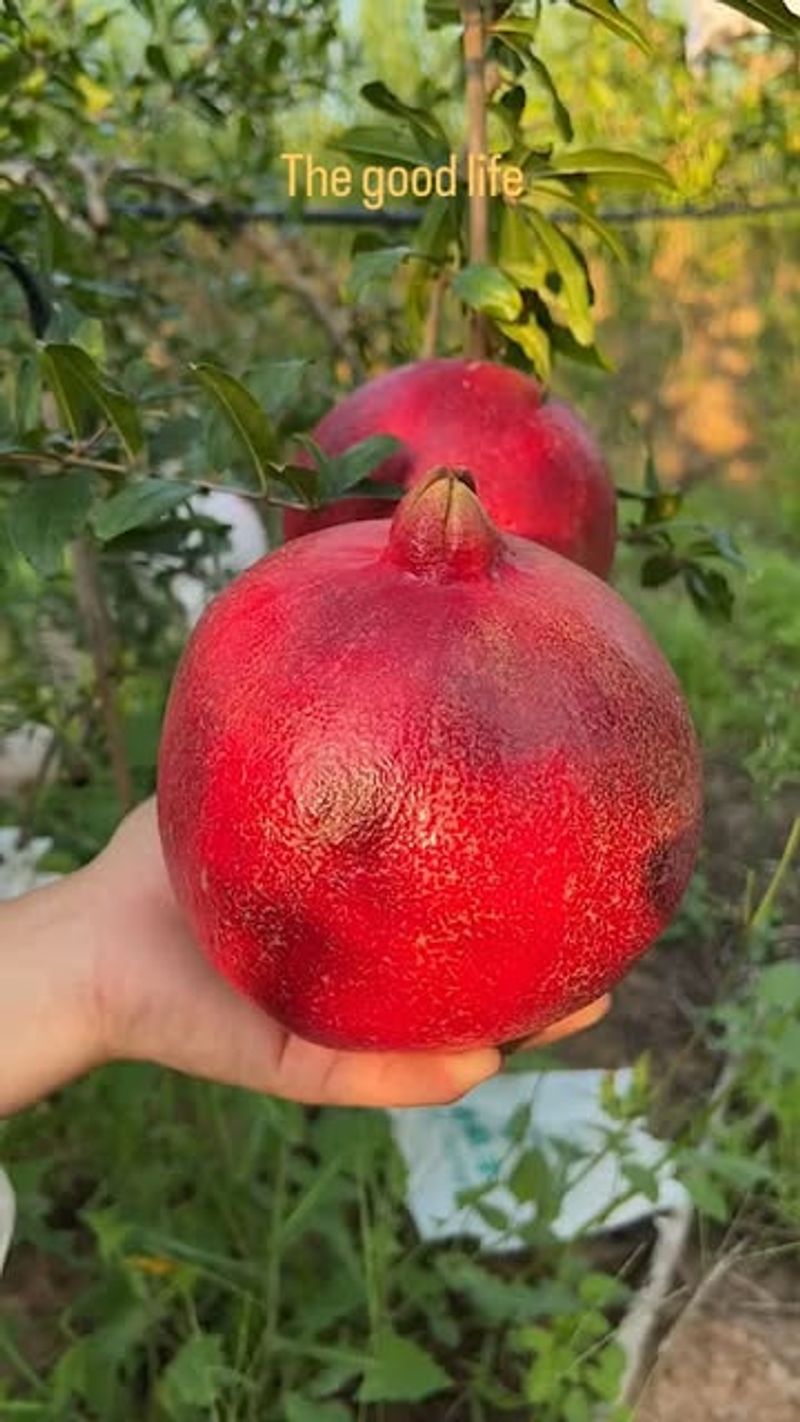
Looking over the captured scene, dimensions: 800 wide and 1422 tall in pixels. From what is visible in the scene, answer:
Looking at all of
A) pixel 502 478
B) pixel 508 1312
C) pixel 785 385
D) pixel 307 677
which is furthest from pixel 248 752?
pixel 785 385

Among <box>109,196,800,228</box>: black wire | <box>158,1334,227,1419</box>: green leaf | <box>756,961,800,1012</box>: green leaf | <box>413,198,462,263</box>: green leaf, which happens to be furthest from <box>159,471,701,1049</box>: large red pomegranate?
<box>109,196,800,228</box>: black wire

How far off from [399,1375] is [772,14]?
0.89m

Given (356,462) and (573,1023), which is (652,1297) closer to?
(573,1023)

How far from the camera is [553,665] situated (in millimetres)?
663

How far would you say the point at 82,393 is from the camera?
869mm

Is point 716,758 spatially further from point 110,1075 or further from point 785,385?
point 785,385

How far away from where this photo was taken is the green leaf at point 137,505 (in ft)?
2.78

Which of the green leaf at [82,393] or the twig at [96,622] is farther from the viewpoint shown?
the twig at [96,622]

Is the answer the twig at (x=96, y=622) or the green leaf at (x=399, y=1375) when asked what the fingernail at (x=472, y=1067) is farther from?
the twig at (x=96, y=622)

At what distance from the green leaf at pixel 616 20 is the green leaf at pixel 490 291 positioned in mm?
136

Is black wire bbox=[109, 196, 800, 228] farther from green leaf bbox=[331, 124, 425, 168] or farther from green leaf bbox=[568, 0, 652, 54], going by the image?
green leaf bbox=[568, 0, 652, 54]

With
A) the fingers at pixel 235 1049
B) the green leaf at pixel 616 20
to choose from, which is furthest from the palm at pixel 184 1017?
the green leaf at pixel 616 20

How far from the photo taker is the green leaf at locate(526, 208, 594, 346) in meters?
0.97

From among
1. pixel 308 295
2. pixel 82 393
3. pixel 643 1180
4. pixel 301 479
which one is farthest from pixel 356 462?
pixel 308 295
